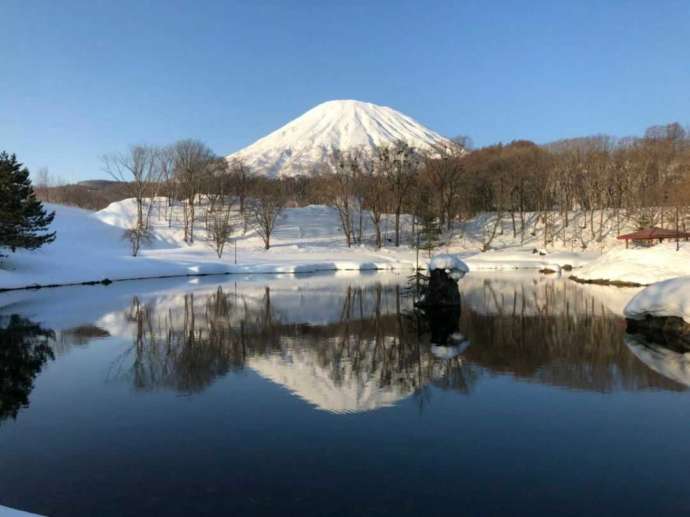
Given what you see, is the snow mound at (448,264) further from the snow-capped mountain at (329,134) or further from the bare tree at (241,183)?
the snow-capped mountain at (329,134)

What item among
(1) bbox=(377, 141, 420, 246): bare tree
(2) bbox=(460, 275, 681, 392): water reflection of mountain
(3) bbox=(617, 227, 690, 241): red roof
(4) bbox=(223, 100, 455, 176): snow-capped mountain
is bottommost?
(2) bbox=(460, 275, 681, 392): water reflection of mountain

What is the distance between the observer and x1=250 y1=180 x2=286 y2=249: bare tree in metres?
56.6

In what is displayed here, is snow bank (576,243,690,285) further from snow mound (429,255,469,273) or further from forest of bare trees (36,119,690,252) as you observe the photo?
forest of bare trees (36,119,690,252)

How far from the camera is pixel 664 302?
14414mm

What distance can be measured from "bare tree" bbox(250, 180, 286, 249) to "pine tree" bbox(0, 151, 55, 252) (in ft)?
79.2

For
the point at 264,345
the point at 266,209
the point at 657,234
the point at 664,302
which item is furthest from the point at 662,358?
the point at 266,209

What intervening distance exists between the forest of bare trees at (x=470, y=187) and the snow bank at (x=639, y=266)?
21.7m

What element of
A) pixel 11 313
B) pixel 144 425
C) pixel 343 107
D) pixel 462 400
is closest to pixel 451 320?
pixel 462 400

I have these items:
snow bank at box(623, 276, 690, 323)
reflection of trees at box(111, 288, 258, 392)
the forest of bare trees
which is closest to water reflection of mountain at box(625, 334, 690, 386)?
snow bank at box(623, 276, 690, 323)

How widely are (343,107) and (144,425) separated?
153 meters

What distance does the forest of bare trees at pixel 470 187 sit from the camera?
56656 millimetres

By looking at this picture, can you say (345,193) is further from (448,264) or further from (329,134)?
(329,134)

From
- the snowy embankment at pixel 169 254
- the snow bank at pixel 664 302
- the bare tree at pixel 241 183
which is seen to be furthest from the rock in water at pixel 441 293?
the bare tree at pixel 241 183

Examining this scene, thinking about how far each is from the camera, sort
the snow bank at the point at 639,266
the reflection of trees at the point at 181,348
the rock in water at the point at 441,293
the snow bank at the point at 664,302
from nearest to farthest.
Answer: the reflection of trees at the point at 181,348 → the snow bank at the point at 664,302 → the rock in water at the point at 441,293 → the snow bank at the point at 639,266
